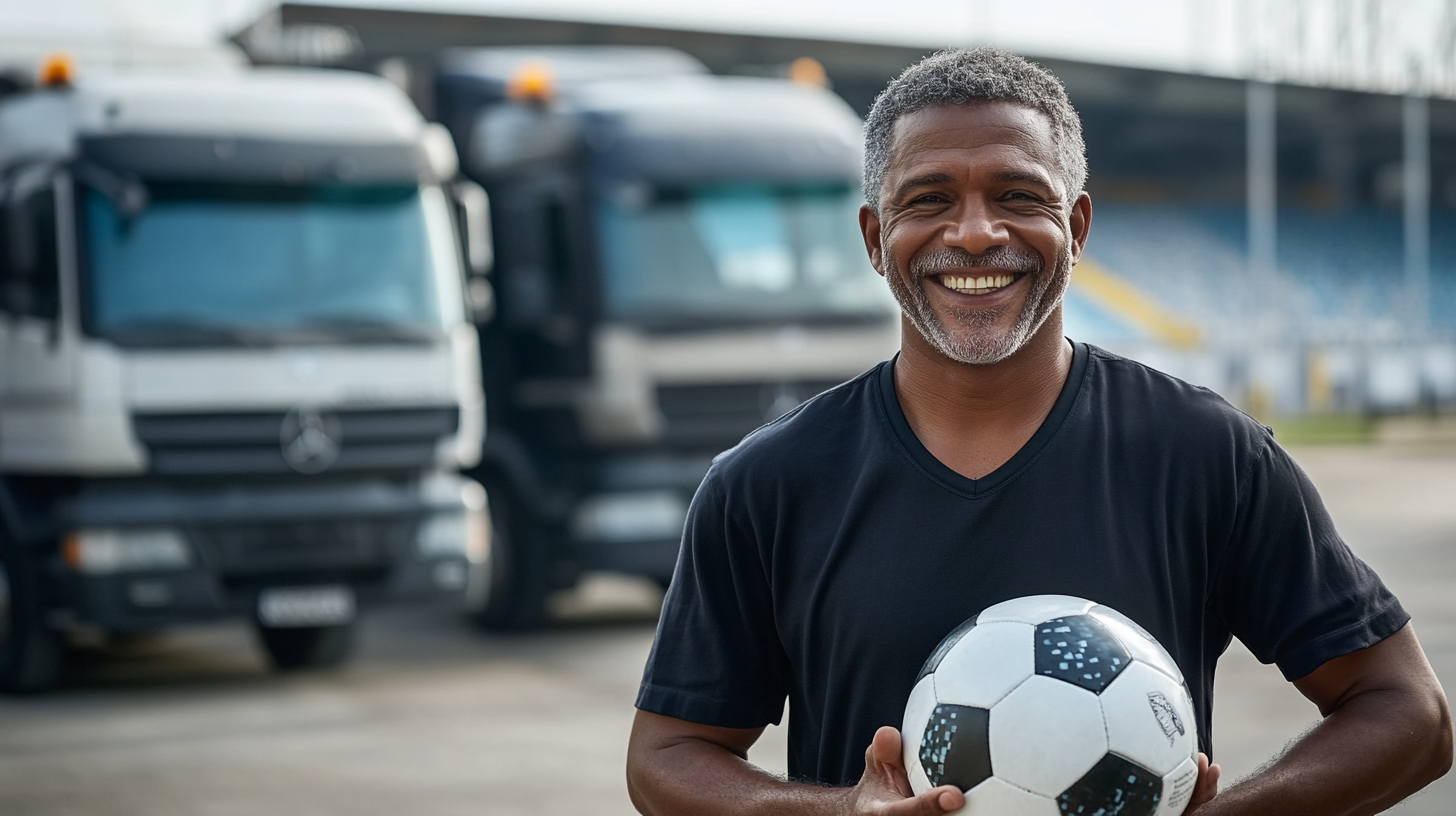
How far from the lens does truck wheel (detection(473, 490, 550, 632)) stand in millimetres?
11648

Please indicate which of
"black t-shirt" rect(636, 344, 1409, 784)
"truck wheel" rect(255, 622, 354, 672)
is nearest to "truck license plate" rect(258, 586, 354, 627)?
"truck wheel" rect(255, 622, 354, 672)

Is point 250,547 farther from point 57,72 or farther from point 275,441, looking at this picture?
point 57,72

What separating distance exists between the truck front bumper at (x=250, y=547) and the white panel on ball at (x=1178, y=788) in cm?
801

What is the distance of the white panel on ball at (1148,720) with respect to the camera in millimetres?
2168

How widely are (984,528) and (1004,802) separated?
34cm

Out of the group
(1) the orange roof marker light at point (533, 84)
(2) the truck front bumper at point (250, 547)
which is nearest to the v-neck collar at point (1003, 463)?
(2) the truck front bumper at point (250, 547)

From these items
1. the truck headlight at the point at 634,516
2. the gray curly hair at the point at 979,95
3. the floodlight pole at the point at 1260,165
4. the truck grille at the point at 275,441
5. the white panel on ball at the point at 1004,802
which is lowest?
the floodlight pole at the point at 1260,165

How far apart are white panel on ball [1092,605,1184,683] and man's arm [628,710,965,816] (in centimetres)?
27

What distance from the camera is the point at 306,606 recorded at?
32.8 feet

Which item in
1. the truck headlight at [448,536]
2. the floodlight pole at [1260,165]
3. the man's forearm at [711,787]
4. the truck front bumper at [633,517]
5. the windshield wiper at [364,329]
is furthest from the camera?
the floodlight pole at [1260,165]

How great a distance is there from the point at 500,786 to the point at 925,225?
5.38 meters

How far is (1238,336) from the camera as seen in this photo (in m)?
37.2

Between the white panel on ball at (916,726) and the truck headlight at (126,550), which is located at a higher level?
the white panel on ball at (916,726)

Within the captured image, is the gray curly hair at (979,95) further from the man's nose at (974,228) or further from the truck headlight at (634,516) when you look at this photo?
the truck headlight at (634,516)
